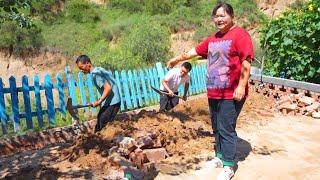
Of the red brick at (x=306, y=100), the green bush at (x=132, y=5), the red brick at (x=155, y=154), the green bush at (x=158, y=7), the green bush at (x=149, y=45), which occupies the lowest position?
the red brick at (x=155, y=154)

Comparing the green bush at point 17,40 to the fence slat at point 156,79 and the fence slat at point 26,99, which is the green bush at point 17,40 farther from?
the fence slat at point 26,99

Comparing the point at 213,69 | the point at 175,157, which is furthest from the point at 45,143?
the point at 213,69

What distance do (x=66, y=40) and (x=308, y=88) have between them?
53.8ft

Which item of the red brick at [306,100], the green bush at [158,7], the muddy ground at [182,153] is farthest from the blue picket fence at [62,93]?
Answer: the green bush at [158,7]

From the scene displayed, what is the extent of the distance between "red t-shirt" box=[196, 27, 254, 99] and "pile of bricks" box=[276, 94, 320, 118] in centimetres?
392

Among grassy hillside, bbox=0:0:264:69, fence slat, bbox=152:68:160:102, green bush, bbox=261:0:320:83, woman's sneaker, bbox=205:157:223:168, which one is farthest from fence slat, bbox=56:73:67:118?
grassy hillside, bbox=0:0:264:69

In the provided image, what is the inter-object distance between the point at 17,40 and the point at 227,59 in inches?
751

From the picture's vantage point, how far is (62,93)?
7473 mm

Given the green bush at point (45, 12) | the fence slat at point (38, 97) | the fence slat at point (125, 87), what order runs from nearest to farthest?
1. the fence slat at point (38, 97)
2. the fence slat at point (125, 87)
3. the green bush at point (45, 12)

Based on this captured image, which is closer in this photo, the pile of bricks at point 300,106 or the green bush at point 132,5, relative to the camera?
the pile of bricks at point 300,106

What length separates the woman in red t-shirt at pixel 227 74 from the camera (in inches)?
146

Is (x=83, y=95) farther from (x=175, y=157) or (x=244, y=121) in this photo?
(x=175, y=157)

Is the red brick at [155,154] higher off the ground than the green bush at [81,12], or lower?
lower

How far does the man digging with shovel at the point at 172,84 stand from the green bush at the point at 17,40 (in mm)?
15695
